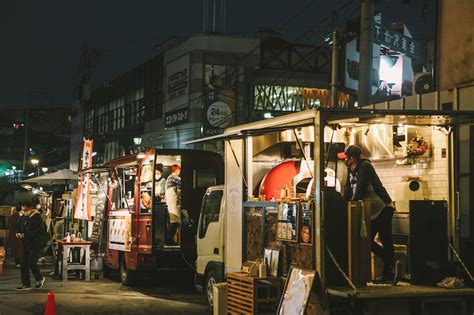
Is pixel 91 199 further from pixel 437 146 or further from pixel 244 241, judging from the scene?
pixel 437 146

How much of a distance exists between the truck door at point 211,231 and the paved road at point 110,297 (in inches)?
40.0

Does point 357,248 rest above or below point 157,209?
below

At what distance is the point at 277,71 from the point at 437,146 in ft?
78.6

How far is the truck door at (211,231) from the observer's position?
43.2 ft

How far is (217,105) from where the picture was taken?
32.0 metres

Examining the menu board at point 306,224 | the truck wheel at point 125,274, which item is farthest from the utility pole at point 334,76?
the menu board at point 306,224

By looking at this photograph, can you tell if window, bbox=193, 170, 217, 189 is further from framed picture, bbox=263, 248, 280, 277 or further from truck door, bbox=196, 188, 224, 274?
framed picture, bbox=263, 248, 280, 277

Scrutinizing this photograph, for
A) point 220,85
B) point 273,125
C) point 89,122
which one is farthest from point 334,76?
point 89,122

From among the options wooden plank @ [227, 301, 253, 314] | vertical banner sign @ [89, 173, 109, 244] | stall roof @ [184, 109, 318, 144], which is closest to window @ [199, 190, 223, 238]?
stall roof @ [184, 109, 318, 144]

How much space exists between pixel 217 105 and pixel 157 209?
617 inches

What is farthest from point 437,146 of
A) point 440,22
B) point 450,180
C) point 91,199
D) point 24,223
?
point 91,199

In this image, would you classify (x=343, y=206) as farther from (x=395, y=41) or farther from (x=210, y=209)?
(x=395, y=41)

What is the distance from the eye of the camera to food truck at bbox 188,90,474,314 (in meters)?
8.90

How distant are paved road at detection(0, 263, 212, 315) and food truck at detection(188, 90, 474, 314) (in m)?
1.09
